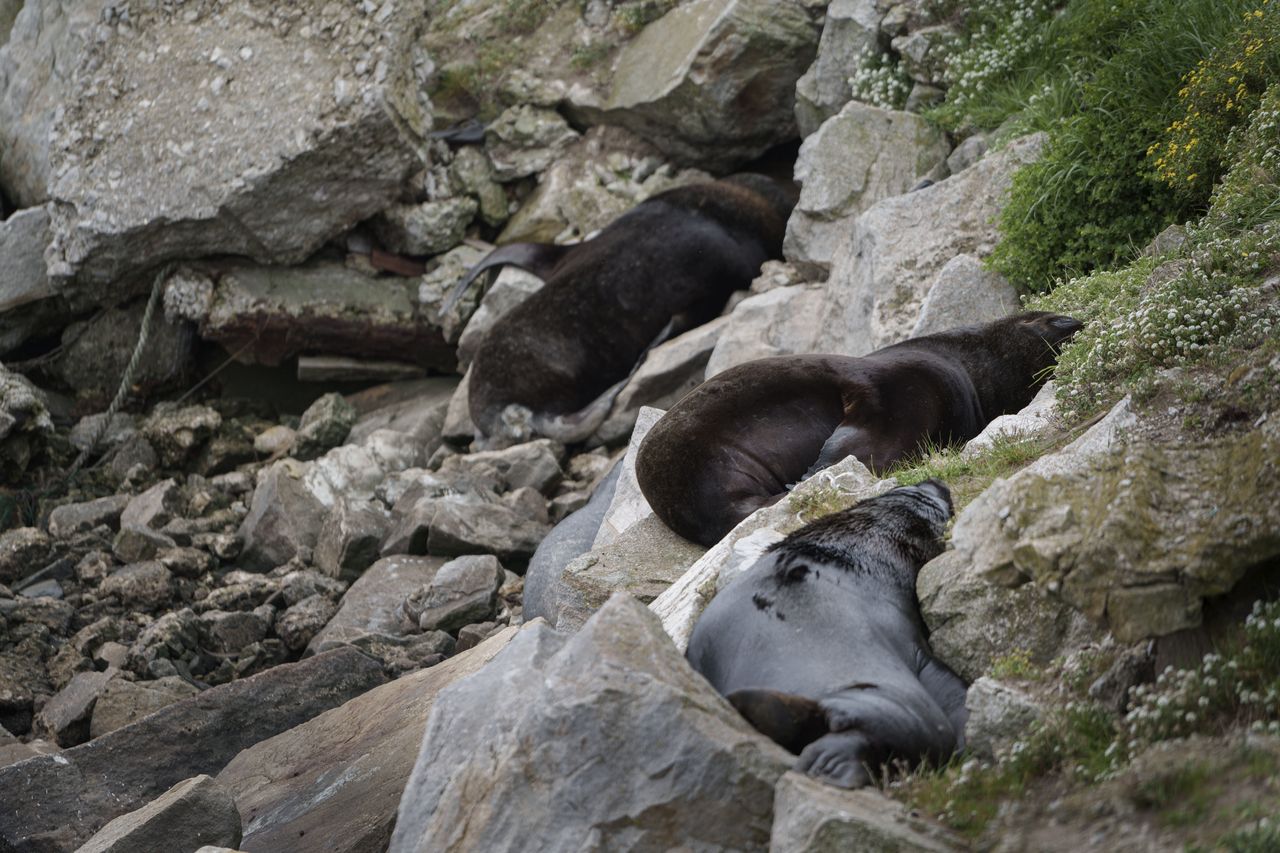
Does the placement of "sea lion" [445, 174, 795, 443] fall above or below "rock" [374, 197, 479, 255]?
below

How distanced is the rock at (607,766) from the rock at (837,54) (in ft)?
29.5

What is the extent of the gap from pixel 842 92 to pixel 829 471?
22.0 feet

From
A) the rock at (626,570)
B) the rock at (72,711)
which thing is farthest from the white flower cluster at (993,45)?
the rock at (72,711)

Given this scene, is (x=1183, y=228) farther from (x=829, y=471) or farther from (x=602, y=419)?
(x=602, y=419)

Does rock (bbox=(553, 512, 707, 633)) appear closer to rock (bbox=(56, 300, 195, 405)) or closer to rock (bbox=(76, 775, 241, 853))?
rock (bbox=(76, 775, 241, 853))

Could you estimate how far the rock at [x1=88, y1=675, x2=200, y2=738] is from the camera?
7.09 meters

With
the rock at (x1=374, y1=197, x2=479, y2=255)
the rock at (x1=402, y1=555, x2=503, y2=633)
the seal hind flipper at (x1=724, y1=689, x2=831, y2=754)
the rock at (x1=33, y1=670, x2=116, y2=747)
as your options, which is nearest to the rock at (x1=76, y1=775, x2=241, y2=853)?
the seal hind flipper at (x1=724, y1=689, x2=831, y2=754)

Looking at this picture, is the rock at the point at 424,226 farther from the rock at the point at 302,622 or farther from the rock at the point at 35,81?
the rock at the point at 302,622

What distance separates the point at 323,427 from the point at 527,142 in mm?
3623

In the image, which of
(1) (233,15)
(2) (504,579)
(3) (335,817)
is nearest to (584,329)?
(2) (504,579)

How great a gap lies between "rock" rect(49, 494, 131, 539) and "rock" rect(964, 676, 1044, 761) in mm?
8681

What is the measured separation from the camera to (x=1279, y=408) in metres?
4.30

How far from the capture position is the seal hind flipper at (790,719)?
3.77 m

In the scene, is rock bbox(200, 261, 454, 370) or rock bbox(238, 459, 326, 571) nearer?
rock bbox(238, 459, 326, 571)
